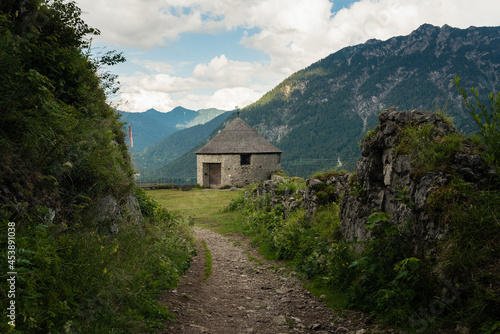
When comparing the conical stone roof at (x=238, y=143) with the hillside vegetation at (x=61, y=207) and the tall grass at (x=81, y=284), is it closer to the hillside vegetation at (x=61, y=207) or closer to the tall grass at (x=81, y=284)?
the hillside vegetation at (x=61, y=207)

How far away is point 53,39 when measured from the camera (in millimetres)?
6309

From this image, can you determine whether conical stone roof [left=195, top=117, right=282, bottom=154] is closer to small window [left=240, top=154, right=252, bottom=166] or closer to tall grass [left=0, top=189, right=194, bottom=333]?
small window [left=240, top=154, right=252, bottom=166]

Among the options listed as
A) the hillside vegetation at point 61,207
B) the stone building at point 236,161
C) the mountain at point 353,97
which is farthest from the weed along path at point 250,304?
the mountain at point 353,97

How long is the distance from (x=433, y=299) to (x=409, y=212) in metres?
1.49

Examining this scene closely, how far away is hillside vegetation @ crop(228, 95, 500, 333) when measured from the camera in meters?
3.58

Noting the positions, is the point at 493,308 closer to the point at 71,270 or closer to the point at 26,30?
the point at 71,270

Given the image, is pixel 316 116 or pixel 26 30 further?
pixel 316 116

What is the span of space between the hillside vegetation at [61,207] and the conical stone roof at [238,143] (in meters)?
29.6

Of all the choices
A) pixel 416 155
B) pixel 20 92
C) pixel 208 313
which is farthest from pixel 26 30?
pixel 416 155

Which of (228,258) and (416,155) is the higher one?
(416,155)

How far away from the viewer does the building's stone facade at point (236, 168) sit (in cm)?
3606

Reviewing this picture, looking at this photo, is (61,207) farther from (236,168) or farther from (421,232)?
(236,168)

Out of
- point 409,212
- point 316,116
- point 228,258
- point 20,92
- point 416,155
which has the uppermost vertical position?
point 316,116

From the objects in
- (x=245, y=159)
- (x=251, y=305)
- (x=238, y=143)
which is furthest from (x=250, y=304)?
(x=238, y=143)
